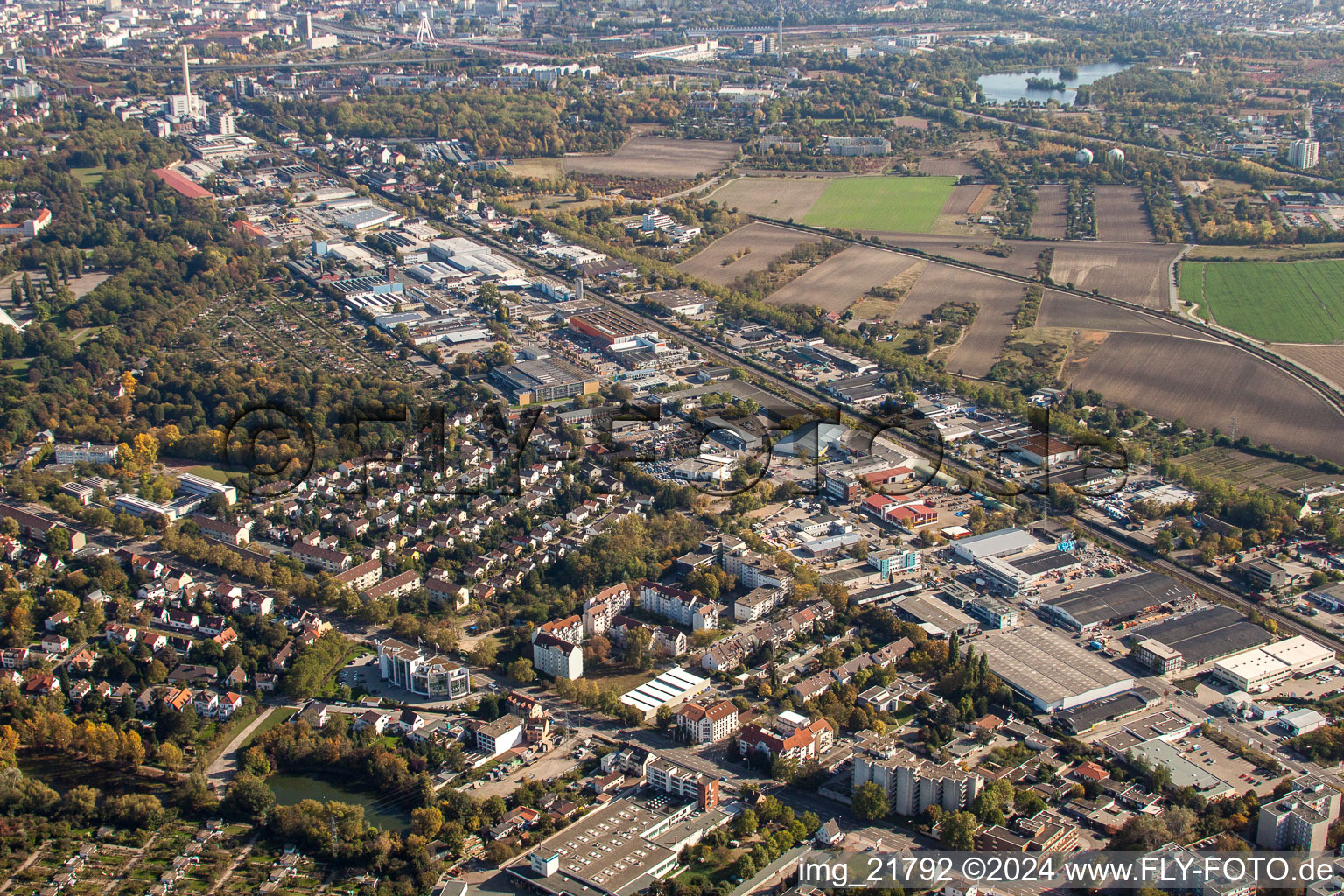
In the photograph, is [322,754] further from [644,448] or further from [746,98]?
[746,98]

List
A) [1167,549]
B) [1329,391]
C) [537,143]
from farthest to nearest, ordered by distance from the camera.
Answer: [537,143] → [1329,391] → [1167,549]

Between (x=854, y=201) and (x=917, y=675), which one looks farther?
(x=854, y=201)

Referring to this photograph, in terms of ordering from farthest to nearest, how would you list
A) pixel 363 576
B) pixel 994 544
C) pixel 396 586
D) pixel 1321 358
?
pixel 1321 358 < pixel 994 544 < pixel 363 576 < pixel 396 586

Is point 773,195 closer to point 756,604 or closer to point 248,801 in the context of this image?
point 756,604

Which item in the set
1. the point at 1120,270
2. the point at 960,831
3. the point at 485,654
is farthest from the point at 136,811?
the point at 1120,270

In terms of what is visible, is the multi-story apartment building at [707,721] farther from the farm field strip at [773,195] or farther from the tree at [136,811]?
the farm field strip at [773,195]

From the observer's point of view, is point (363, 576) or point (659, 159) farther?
point (659, 159)

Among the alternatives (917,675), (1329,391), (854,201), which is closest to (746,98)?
(854,201)
